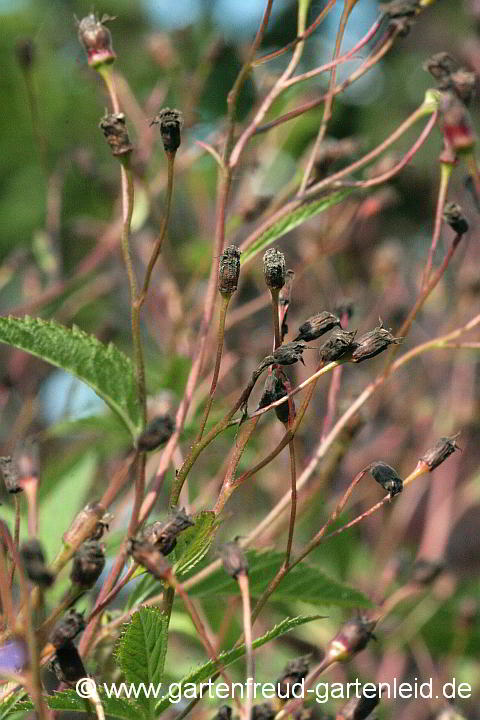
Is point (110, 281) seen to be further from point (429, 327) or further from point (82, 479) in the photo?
point (429, 327)

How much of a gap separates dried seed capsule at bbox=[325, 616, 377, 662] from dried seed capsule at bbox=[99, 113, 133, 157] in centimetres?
46

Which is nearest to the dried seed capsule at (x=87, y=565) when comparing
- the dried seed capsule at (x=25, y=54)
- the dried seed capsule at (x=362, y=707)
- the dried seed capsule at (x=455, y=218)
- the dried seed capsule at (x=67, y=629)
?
the dried seed capsule at (x=67, y=629)

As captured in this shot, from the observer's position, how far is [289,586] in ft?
2.94

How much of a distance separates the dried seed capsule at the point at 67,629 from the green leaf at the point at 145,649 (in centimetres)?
6

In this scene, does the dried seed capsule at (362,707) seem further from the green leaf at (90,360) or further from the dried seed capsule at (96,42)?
the dried seed capsule at (96,42)

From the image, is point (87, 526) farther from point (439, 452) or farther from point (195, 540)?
point (439, 452)

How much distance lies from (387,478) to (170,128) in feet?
1.22

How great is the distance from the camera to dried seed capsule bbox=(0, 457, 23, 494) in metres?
0.76

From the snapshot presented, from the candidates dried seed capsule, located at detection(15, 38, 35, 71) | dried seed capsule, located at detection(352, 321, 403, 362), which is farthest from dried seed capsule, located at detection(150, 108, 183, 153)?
dried seed capsule, located at detection(15, 38, 35, 71)

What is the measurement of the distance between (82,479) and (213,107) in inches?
56.2

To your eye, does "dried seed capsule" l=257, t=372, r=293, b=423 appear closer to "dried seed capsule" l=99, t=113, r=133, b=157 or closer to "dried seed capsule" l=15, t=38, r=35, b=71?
"dried seed capsule" l=99, t=113, r=133, b=157

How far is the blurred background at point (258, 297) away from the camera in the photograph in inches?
52.9

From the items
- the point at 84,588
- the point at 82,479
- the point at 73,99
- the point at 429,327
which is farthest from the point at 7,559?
the point at 73,99

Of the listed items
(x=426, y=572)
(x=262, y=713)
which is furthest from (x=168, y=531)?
(x=426, y=572)
